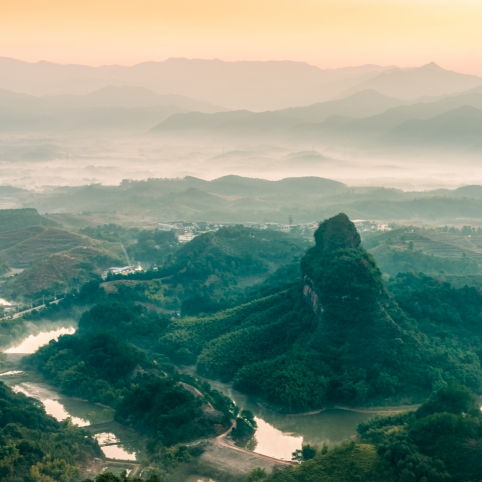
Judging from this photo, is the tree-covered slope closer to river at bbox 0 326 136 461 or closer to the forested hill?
river at bbox 0 326 136 461

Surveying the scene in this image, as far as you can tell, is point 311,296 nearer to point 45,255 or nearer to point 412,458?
point 412,458

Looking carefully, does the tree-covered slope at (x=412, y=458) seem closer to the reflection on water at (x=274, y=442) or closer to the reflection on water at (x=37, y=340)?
the reflection on water at (x=274, y=442)

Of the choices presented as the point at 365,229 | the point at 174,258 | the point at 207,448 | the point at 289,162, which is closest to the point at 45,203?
the point at 365,229

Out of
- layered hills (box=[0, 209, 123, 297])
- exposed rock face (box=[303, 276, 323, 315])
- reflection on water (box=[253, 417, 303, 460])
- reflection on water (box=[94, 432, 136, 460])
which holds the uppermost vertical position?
exposed rock face (box=[303, 276, 323, 315])

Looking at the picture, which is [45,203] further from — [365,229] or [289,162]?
[289,162]

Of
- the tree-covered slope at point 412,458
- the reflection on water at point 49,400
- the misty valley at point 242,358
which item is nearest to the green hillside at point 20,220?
the misty valley at point 242,358

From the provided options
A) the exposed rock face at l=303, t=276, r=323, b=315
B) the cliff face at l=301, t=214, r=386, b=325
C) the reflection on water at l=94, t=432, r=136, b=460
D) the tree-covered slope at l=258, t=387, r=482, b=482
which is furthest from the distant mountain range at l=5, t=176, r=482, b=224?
the tree-covered slope at l=258, t=387, r=482, b=482

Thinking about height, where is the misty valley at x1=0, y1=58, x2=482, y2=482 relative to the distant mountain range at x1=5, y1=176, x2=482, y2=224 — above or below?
below
